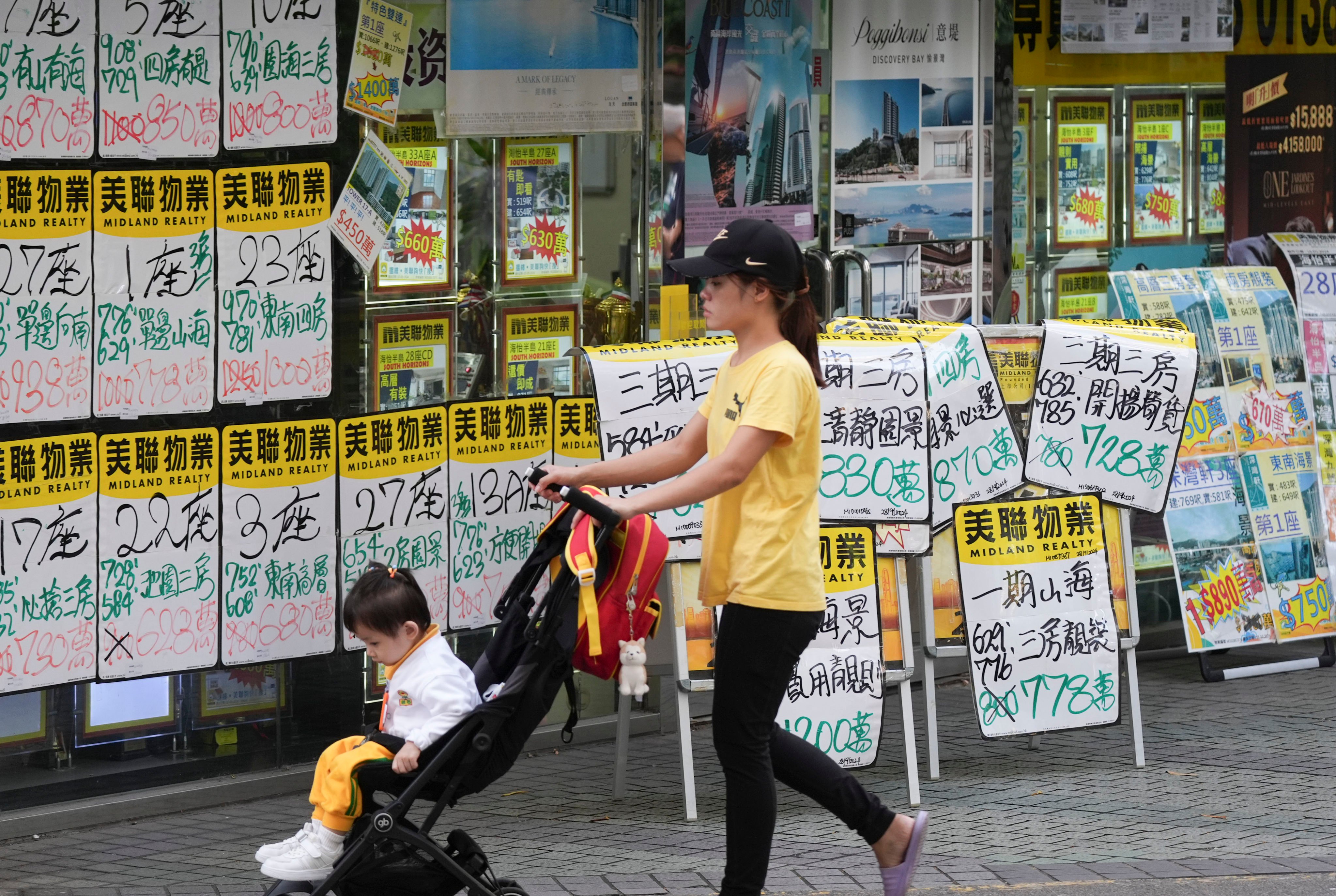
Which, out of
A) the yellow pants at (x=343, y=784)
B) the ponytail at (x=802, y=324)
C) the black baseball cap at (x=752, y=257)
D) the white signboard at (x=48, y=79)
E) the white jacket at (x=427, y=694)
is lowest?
the yellow pants at (x=343, y=784)

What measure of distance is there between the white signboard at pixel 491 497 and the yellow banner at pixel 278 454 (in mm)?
512

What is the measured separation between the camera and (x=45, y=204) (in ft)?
19.4

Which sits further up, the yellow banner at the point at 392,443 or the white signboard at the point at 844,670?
the yellow banner at the point at 392,443

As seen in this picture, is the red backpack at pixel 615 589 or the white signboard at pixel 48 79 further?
the white signboard at pixel 48 79

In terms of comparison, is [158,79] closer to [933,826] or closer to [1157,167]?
[933,826]

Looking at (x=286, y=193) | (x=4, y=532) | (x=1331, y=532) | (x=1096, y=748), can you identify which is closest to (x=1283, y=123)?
(x=1331, y=532)

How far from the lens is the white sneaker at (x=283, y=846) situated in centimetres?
448

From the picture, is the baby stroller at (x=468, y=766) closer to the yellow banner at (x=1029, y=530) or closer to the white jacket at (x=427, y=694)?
the white jacket at (x=427, y=694)

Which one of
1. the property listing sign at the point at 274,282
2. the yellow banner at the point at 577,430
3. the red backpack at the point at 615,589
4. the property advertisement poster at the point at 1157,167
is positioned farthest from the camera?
the property advertisement poster at the point at 1157,167

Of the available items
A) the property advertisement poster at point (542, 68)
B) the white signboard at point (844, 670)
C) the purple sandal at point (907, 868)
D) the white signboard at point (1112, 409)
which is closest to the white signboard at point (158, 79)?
the property advertisement poster at point (542, 68)

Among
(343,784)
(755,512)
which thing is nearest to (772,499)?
(755,512)

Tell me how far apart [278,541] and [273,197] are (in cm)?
119

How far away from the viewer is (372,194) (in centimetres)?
653

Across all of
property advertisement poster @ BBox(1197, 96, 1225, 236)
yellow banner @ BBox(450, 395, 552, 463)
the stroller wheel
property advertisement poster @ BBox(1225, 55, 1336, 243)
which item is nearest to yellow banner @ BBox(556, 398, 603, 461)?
yellow banner @ BBox(450, 395, 552, 463)
